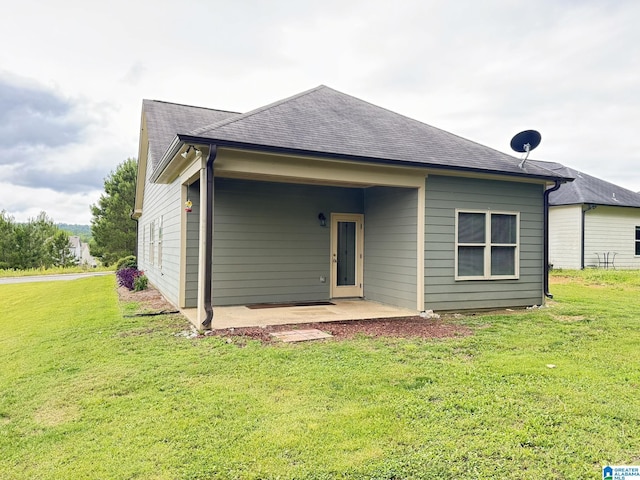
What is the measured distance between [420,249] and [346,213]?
2440 mm

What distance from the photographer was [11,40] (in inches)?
438

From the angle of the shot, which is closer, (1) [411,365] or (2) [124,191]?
(1) [411,365]

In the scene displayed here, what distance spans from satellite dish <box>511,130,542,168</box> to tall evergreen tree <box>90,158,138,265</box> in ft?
91.9

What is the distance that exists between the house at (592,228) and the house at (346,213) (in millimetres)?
9578

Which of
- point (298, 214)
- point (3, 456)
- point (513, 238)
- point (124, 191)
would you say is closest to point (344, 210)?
point (298, 214)

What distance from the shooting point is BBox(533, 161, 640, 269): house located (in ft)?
53.4

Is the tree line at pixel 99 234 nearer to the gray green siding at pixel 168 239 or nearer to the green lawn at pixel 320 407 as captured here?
the gray green siding at pixel 168 239

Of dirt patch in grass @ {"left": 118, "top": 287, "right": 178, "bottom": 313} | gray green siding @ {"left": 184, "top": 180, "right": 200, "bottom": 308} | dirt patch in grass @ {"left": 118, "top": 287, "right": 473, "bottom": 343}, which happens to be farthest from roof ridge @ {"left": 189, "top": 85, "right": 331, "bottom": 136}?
dirt patch in grass @ {"left": 118, "top": 287, "right": 178, "bottom": 313}

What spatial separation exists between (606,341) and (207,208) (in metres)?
5.58

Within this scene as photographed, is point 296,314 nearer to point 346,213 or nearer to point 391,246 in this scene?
point 391,246

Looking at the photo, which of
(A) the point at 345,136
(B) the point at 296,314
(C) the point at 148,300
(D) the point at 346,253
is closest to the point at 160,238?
(C) the point at 148,300

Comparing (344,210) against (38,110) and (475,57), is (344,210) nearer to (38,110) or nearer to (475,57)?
(475,57)

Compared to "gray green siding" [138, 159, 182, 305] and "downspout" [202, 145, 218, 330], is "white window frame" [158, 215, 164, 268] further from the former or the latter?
"downspout" [202, 145, 218, 330]

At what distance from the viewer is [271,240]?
28.6 ft
